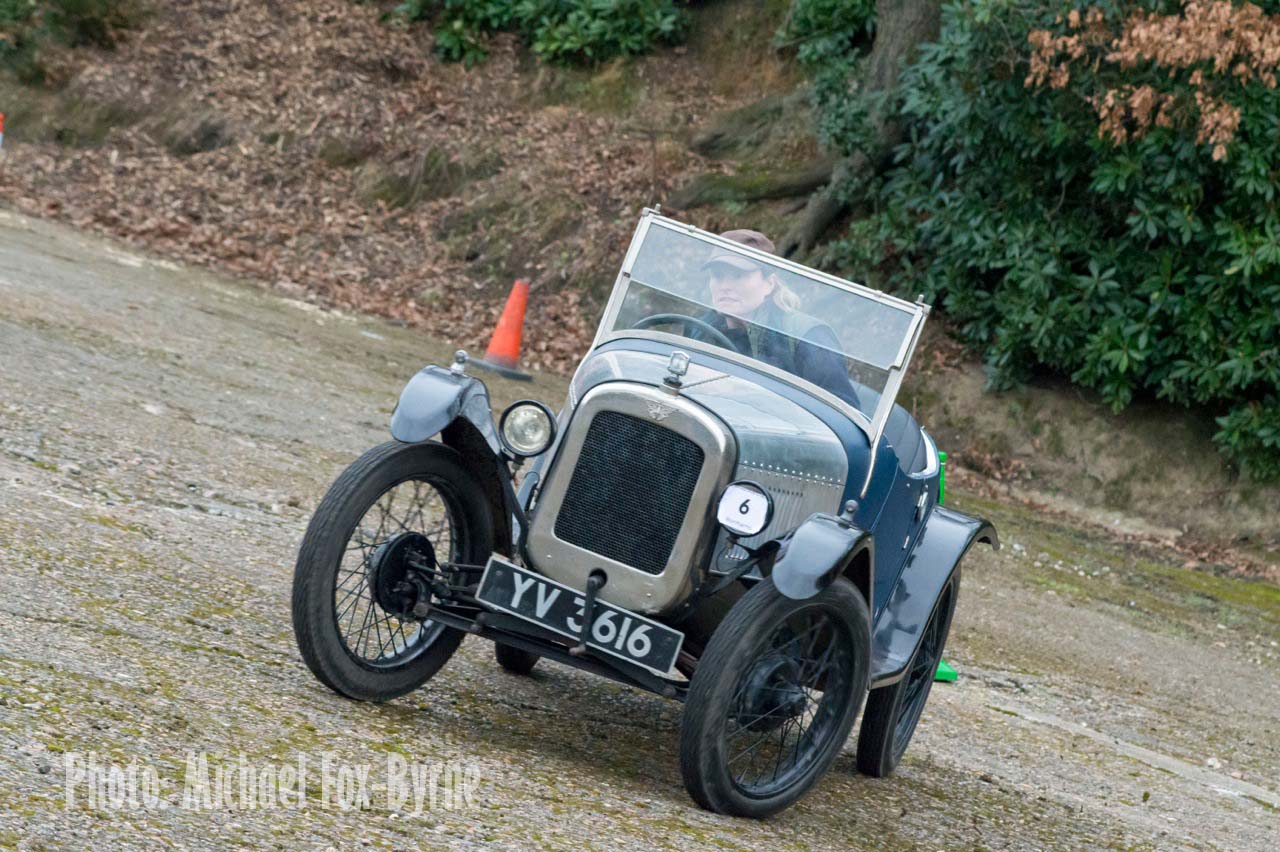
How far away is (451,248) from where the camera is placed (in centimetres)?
1662

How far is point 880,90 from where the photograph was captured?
15172mm

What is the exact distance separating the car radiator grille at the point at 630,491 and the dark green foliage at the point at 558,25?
615 inches

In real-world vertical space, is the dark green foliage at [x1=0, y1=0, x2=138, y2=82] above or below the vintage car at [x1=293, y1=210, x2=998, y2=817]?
above

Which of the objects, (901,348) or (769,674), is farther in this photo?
(901,348)

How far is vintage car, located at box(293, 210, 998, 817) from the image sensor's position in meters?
4.06

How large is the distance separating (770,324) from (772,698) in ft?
4.53

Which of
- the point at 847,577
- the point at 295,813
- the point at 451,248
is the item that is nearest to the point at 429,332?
the point at 451,248

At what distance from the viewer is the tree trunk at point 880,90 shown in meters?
14.9

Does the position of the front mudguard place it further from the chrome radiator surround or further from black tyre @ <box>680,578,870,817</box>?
black tyre @ <box>680,578,870,817</box>

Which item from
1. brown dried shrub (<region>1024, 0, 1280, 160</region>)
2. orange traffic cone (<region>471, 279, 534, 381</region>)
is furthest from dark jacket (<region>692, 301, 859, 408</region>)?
orange traffic cone (<region>471, 279, 534, 381</region>)

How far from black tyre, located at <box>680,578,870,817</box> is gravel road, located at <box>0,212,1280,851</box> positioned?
5.4 inches

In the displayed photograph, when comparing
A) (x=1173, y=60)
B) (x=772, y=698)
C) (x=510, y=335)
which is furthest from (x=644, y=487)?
(x=510, y=335)

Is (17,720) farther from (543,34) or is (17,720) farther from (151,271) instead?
(543,34)

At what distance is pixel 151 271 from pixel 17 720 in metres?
10.5
